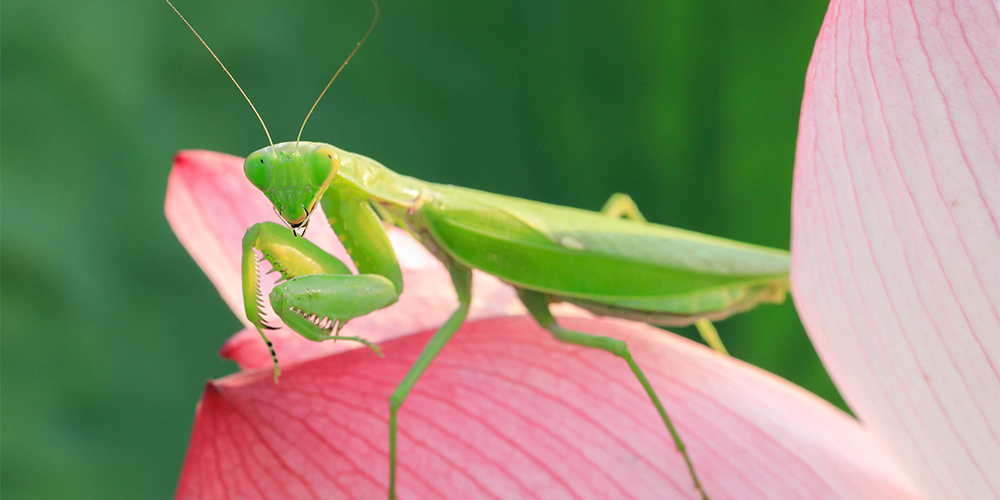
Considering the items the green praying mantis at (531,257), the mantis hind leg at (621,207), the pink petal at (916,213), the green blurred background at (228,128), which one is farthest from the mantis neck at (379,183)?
the pink petal at (916,213)

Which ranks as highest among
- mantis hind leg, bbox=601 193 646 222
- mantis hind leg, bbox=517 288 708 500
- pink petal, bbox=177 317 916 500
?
mantis hind leg, bbox=601 193 646 222

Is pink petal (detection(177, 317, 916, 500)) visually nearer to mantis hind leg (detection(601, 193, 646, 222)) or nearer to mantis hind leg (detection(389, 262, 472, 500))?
mantis hind leg (detection(389, 262, 472, 500))

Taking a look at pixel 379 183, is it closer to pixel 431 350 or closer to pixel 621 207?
pixel 431 350

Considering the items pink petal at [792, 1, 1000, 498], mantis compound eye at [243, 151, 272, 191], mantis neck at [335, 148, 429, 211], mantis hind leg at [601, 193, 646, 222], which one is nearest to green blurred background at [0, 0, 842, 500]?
mantis hind leg at [601, 193, 646, 222]

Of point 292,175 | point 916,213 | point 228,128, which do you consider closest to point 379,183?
point 292,175

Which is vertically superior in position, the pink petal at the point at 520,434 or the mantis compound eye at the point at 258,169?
the mantis compound eye at the point at 258,169

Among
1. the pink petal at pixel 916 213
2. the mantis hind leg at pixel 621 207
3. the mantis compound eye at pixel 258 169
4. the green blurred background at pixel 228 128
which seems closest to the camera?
the pink petal at pixel 916 213

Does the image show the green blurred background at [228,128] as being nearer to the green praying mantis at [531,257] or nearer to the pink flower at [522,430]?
the green praying mantis at [531,257]
